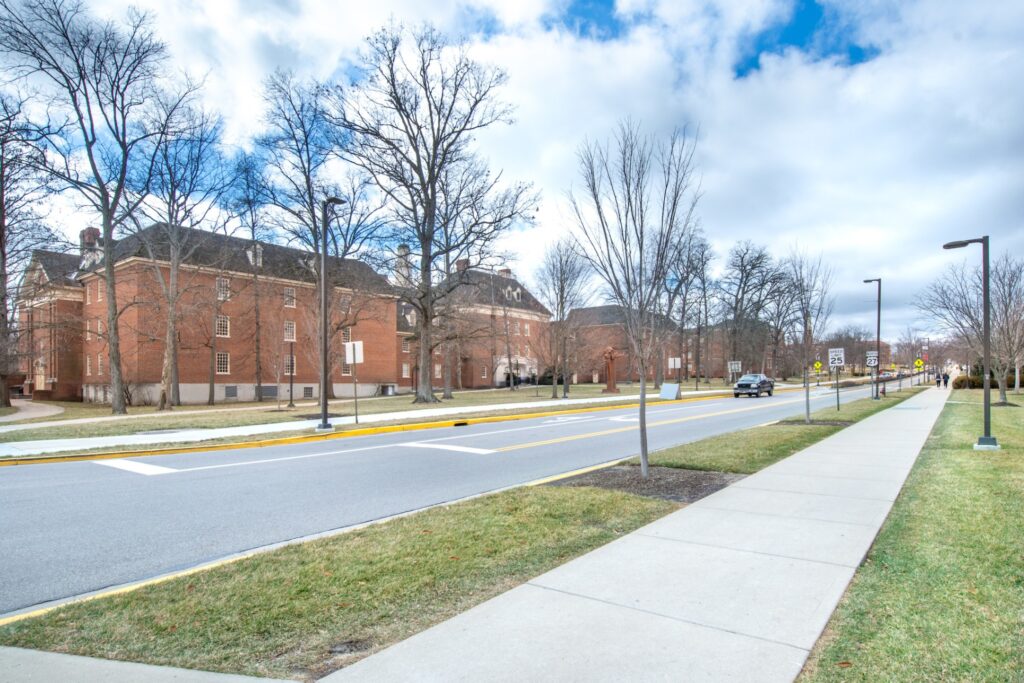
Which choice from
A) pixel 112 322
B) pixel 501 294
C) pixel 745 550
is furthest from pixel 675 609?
pixel 501 294

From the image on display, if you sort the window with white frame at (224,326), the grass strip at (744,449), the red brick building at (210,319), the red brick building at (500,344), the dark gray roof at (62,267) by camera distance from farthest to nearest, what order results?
the red brick building at (500,344)
the window with white frame at (224,326)
the dark gray roof at (62,267)
the red brick building at (210,319)
the grass strip at (744,449)

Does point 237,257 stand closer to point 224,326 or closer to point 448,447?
point 224,326

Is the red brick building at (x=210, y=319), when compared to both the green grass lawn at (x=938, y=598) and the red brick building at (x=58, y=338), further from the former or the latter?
the green grass lawn at (x=938, y=598)

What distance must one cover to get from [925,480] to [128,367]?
43132mm

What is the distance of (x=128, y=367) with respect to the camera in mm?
37719

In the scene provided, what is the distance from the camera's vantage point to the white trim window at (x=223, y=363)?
41.2 metres

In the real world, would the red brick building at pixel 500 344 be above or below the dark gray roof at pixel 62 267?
below

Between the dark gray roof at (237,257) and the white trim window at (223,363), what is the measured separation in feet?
20.7

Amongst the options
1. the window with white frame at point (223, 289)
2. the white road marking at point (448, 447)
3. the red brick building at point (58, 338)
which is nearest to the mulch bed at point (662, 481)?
the white road marking at point (448, 447)

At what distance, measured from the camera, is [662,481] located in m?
8.16

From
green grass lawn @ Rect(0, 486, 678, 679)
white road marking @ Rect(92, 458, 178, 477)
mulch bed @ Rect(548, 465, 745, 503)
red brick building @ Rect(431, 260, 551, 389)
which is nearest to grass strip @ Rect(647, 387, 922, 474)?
mulch bed @ Rect(548, 465, 745, 503)

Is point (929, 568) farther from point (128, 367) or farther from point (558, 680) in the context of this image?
point (128, 367)

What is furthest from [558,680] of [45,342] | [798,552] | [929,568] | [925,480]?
[45,342]

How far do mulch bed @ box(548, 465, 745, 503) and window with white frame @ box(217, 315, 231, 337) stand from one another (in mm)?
39729
